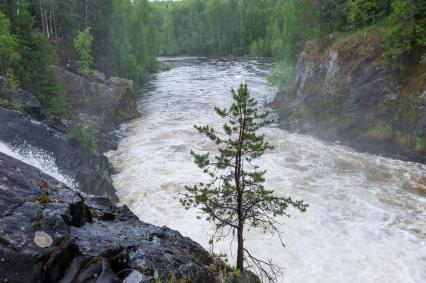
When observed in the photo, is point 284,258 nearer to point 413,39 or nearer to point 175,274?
point 175,274

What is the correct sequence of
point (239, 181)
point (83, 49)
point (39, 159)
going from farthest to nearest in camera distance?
point (83, 49) → point (39, 159) → point (239, 181)

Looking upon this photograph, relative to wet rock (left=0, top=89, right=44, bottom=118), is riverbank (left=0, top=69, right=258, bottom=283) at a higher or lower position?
lower

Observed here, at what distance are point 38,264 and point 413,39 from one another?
2740 centimetres

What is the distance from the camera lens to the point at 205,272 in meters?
8.60

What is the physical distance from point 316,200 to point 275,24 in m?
71.5

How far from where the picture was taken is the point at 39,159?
16391 millimetres

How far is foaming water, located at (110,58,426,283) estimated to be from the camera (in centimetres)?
1426

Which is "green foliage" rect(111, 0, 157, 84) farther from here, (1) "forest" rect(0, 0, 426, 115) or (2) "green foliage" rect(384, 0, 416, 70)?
(2) "green foliage" rect(384, 0, 416, 70)

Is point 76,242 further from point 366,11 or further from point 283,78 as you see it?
point 283,78

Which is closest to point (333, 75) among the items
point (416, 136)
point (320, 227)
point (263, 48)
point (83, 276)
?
point (416, 136)

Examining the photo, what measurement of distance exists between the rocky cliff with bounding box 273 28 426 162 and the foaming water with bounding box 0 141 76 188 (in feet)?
64.6

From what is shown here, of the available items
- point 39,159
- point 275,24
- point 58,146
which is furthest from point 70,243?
point 275,24

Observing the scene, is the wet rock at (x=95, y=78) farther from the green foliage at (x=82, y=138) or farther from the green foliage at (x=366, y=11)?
the green foliage at (x=366, y=11)

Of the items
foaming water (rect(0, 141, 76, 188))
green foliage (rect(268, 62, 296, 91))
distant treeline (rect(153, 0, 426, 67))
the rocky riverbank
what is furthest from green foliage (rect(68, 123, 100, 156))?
green foliage (rect(268, 62, 296, 91))
